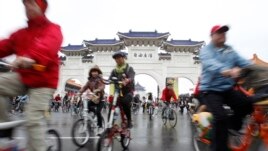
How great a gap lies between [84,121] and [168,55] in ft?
132

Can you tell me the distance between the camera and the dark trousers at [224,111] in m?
3.70

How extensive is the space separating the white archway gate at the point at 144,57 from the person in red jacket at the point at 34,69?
41810 mm

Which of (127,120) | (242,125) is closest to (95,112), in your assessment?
(127,120)

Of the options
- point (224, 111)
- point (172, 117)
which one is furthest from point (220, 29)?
point (172, 117)

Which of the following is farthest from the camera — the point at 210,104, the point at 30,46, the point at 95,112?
the point at 95,112

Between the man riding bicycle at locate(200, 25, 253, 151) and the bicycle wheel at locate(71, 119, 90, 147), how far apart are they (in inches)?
141

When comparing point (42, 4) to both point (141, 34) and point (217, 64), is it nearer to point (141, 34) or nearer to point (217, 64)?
point (217, 64)

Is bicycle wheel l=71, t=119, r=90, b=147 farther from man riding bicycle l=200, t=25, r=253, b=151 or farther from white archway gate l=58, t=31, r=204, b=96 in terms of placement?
white archway gate l=58, t=31, r=204, b=96

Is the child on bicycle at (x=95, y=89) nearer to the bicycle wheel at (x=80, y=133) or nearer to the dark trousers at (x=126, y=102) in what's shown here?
the bicycle wheel at (x=80, y=133)

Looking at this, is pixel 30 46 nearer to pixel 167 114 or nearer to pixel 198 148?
pixel 198 148

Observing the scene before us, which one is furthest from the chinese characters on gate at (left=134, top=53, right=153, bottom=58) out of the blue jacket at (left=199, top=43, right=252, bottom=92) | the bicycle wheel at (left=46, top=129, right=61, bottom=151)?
the blue jacket at (left=199, top=43, right=252, bottom=92)

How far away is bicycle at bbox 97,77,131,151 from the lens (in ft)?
18.4

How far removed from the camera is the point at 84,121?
7.26m

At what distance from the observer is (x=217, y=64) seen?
12.8 feet
